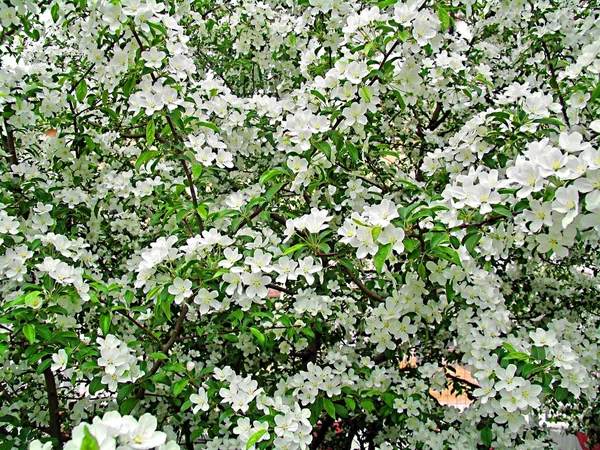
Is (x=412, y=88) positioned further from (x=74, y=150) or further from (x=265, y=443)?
(x=74, y=150)

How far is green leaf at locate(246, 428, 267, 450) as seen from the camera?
1534mm

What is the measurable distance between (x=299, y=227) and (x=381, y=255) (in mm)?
390

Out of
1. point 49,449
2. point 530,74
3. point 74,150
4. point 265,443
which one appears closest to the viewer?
point 49,449

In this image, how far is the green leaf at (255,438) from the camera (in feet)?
5.03

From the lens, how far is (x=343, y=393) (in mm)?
2123

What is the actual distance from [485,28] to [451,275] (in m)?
1.95

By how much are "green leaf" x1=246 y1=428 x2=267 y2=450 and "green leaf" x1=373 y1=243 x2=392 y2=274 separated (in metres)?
0.63

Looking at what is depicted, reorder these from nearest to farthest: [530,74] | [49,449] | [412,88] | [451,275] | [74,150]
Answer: [49,449] → [451,275] → [412,88] → [74,150] → [530,74]

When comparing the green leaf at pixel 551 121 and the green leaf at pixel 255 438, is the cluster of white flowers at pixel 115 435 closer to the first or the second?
the green leaf at pixel 255 438

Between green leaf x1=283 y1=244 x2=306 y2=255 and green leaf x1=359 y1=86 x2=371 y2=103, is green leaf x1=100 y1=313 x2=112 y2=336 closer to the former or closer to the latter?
green leaf x1=283 y1=244 x2=306 y2=255

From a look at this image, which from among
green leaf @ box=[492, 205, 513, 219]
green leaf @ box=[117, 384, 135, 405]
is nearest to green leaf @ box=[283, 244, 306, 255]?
green leaf @ box=[492, 205, 513, 219]

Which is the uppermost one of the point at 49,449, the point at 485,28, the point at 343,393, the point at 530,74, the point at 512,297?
the point at 485,28

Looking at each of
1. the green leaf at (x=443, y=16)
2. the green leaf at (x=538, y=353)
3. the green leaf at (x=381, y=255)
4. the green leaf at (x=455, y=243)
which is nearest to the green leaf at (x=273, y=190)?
the green leaf at (x=381, y=255)

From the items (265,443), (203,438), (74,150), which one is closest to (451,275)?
(265,443)
